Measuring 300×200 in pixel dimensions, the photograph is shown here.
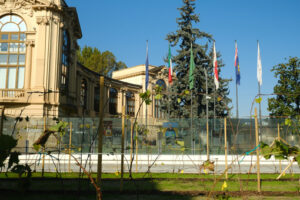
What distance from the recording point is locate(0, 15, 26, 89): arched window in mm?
26625

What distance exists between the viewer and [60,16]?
27312 millimetres

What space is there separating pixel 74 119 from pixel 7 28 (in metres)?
12.4

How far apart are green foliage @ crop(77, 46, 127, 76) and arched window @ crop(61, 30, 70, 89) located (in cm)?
2555

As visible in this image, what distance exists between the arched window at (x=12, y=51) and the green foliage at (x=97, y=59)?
2830cm

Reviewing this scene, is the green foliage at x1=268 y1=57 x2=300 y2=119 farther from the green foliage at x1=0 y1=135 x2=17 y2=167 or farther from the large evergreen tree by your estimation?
the green foliage at x1=0 y1=135 x2=17 y2=167

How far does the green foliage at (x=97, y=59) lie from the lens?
55.8m

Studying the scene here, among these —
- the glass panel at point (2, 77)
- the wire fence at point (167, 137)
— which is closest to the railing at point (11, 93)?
the glass panel at point (2, 77)

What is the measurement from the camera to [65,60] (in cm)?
2931

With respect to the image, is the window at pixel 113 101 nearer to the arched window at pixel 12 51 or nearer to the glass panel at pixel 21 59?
the glass panel at pixel 21 59

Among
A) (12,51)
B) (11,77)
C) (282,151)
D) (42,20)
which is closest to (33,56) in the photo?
(12,51)

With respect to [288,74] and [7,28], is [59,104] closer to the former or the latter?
[7,28]

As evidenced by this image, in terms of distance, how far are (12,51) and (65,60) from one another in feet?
15.4

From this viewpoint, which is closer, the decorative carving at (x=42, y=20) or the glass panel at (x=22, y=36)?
the decorative carving at (x=42, y=20)

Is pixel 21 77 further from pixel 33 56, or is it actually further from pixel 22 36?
pixel 22 36
